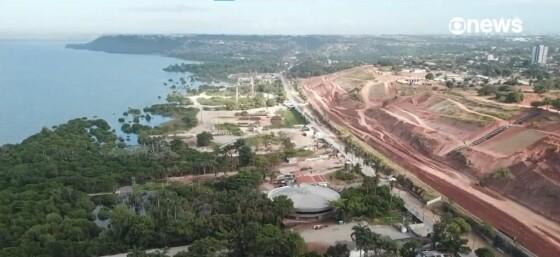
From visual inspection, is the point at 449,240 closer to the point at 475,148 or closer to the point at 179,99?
the point at 475,148

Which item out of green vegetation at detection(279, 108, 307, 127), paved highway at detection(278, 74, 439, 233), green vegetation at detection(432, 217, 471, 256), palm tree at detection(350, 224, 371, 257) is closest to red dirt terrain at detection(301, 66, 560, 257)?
paved highway at detection(278, 74, 439, 233)

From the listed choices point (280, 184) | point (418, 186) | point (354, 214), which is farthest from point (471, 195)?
point (280, 184)

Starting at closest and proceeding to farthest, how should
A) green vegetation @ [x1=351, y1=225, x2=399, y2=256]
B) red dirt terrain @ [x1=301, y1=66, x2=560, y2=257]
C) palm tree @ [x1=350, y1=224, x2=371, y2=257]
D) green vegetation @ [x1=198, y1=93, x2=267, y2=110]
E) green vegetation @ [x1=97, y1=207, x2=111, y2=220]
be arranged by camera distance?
green vegetation @ [x1=351, y1=225, x2=399, y2=256] < palm tree @ [x1=350, y1=224, x2=371, y2=257] < green vegetation @ [x1=97, y1=207, x2=111, y2=220] < red dirt terrain @ [x1=301, y1=66, x2=560, y2=257] < green vegetation @ [x1=198, y1=93, x2=267, y2=110]

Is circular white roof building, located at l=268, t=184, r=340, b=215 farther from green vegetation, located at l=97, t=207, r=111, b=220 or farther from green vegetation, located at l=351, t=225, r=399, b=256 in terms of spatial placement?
green vegetation, located at l=97, t=207, r=111, b=220

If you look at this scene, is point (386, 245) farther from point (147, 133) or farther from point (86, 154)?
point (147, 133)

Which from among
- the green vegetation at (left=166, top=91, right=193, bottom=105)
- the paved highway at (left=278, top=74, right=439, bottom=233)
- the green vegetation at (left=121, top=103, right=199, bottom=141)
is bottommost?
the paved highway at (left=278, top=74, right=439, bottom=233)

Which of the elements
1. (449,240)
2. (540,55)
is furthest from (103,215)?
(540,55)
